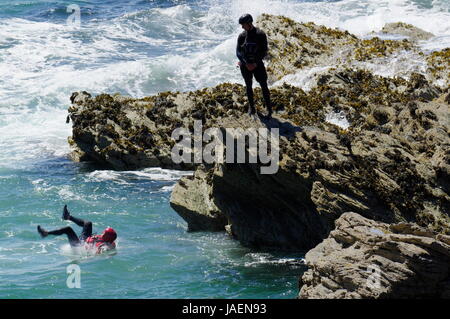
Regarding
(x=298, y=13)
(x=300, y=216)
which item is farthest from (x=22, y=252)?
(x=298, y=13)

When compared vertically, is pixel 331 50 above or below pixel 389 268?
above

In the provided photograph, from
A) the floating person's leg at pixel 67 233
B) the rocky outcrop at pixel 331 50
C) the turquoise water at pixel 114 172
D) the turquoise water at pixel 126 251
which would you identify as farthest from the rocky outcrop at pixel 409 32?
the floating person's leg at pixel 67 233

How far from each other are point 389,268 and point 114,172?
1221 centimetres

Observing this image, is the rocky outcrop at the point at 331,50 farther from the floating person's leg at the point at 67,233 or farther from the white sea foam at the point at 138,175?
the floating person's leg at the point at 67,233

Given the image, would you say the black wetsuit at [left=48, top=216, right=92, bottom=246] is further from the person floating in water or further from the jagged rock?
the jagged rock

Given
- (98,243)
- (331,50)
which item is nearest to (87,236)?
(98,243)

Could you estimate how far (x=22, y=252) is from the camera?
13.6 metres

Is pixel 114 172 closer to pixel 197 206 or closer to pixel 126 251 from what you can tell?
pixel 197 206

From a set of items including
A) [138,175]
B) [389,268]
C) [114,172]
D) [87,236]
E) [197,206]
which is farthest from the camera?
[114,172]

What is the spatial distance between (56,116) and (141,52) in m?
8.80

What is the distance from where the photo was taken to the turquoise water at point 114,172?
12109 mm

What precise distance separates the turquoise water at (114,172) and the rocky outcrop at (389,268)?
207cm

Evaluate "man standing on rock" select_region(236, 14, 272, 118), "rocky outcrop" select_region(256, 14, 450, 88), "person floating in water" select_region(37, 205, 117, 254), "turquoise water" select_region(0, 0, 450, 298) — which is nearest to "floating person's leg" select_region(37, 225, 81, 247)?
"person floating in water" select_region(37, 205, 117, 254)

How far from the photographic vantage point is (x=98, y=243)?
13.6 meters
